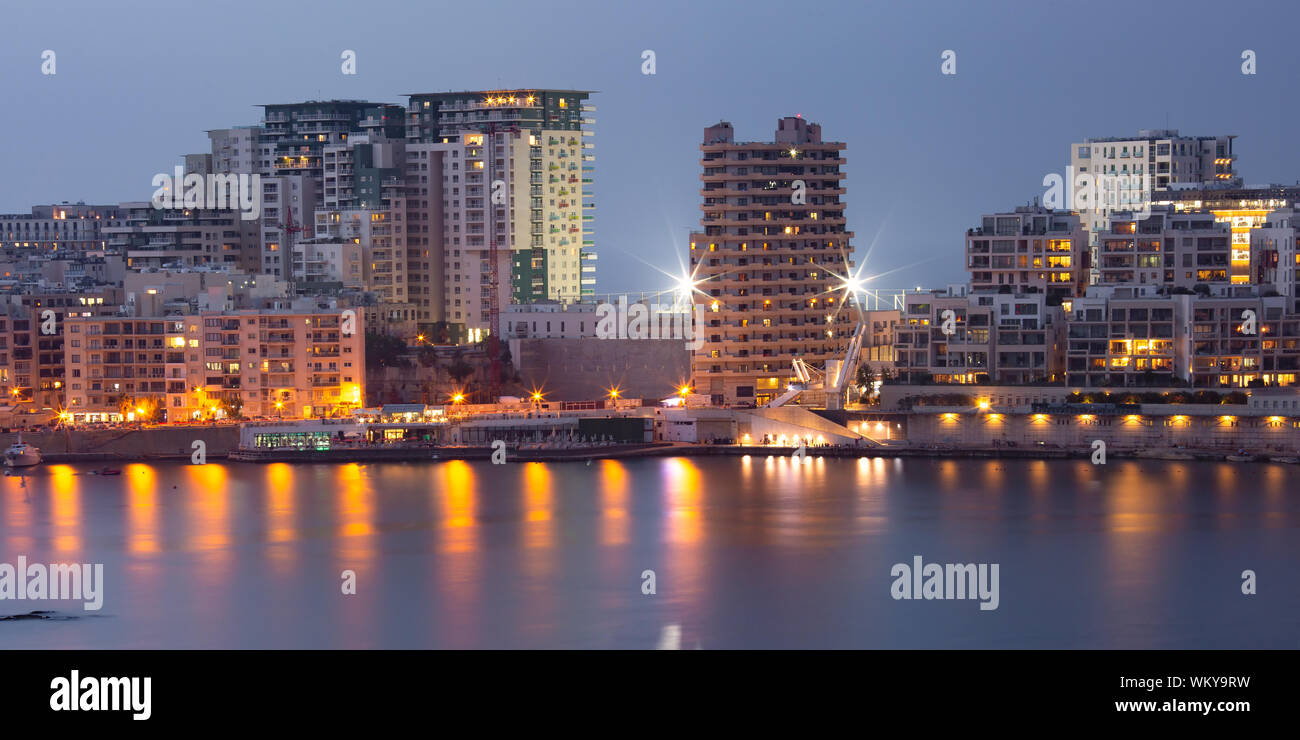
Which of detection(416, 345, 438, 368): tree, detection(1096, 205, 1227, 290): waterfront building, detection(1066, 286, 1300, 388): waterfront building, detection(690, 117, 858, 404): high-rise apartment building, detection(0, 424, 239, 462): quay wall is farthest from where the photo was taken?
detection(416, 345, 438, 368): tree

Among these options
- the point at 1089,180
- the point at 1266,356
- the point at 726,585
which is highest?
the point at 1089,180

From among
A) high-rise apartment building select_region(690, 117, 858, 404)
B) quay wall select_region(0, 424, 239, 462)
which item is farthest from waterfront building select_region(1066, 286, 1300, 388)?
quay wall select_region(0, 424, 239, 462)

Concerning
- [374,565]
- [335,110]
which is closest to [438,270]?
[335,110]

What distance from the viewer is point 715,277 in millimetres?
27922

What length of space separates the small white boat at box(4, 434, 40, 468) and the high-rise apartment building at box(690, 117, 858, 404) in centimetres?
982

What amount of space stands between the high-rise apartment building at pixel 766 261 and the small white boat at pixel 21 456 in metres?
9.82

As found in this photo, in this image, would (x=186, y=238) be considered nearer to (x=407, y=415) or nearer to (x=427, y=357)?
(x=427, y=357)

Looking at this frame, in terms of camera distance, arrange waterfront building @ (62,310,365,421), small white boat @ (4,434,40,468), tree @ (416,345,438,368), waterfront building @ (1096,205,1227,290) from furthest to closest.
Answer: tree @ (416,345,438,368) → waterfront building @ (1096,205,1227,290) → waterfront building @ (62,310,365,421) → small white boat @ (4,434,40,468)

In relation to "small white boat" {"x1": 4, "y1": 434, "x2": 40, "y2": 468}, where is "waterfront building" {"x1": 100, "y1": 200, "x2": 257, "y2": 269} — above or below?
above

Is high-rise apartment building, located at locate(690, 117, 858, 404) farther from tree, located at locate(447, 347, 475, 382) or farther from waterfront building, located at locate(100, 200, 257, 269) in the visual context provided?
waterfront building, located at locate(100, 200, 257, 269)

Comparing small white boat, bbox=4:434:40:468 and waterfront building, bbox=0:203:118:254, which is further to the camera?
waterfront building, bbox=0:203:118:254

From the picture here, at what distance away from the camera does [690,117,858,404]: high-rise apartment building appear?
2773cm

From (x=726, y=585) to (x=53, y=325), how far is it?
1554 centimetres
